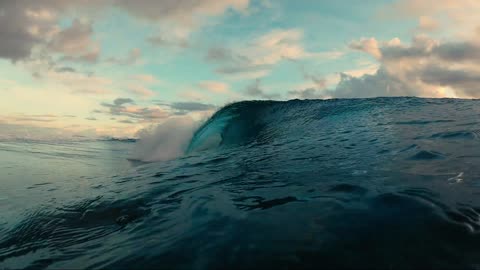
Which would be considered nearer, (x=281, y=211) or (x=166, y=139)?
(x=281, y=211)

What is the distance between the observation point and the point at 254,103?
63.4 feet

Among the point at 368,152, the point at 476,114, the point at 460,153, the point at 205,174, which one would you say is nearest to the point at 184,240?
the point at 205,174

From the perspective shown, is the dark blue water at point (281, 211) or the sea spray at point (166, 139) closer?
the dark blue water at point (281, 211)

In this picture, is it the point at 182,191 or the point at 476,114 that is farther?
the point at 476,114

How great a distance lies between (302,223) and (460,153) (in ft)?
13.5

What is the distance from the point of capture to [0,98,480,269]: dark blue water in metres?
2.97

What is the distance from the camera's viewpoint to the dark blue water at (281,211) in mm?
2971

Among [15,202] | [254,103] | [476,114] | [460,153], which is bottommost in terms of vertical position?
[15,202]

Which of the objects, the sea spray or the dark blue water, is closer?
the dark blue water

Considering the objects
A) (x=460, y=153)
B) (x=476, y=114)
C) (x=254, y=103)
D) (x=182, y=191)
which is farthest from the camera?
(x=254, y=103)

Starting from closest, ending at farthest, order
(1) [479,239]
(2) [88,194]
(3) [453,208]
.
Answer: (1) [479,239], (3) [453,208], (2) [88,194]

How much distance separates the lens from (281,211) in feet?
13.3

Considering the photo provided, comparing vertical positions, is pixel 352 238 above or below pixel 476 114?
below

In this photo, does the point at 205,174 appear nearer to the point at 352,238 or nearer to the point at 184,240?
the point at 184,240
